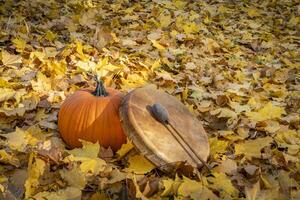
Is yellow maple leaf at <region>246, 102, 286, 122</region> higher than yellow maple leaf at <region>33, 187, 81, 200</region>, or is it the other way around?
yellow maple leaf at <region>33, 187, 81, 200</region>

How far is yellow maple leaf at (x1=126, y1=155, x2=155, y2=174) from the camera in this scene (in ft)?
7.25

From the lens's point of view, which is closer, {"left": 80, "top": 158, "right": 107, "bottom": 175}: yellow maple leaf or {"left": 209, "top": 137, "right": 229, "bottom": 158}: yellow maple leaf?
{"left": 80, "top": 158, "right": 107, "bottom": 175}: yellow maple leaf

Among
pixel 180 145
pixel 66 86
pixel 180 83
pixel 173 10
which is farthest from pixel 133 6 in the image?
pixel 180 145

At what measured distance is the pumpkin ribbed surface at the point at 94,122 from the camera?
237 cm

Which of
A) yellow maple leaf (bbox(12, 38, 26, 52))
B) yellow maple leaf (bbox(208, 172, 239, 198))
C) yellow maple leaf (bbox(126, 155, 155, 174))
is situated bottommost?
yellow maple leaf (bbox(208, 172, 239, 198))

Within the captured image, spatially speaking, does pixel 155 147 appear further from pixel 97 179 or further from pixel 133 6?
pixel 133 6

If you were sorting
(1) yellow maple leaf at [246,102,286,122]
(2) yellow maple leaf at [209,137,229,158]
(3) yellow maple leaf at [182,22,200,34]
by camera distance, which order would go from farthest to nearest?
1. (3) yellow maple leaf at [182,22,200,34]
2. (1) yellow maple leaf at [246,102,286,122]
3. (2) yellow maple leaf at [209,137,229,158]

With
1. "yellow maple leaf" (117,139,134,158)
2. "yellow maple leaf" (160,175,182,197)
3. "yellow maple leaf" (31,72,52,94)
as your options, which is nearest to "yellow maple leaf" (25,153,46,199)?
"yellow maple leaf" (117,139,134,158)

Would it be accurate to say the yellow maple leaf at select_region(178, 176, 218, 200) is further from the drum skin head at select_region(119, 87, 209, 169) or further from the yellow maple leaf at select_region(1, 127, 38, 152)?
the yellow maple leaf at select_region(1, 127, 38, 152)

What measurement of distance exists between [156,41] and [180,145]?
2101mm

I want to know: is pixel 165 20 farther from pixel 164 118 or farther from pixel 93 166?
pixel 93 166

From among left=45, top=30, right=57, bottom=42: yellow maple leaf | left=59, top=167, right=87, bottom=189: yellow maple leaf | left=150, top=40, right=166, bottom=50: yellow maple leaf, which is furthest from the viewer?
Result: left=150, top=40, right=166, bottom=50: yellow maple leaf

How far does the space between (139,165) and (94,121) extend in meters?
0.38

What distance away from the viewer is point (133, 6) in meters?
5.36
